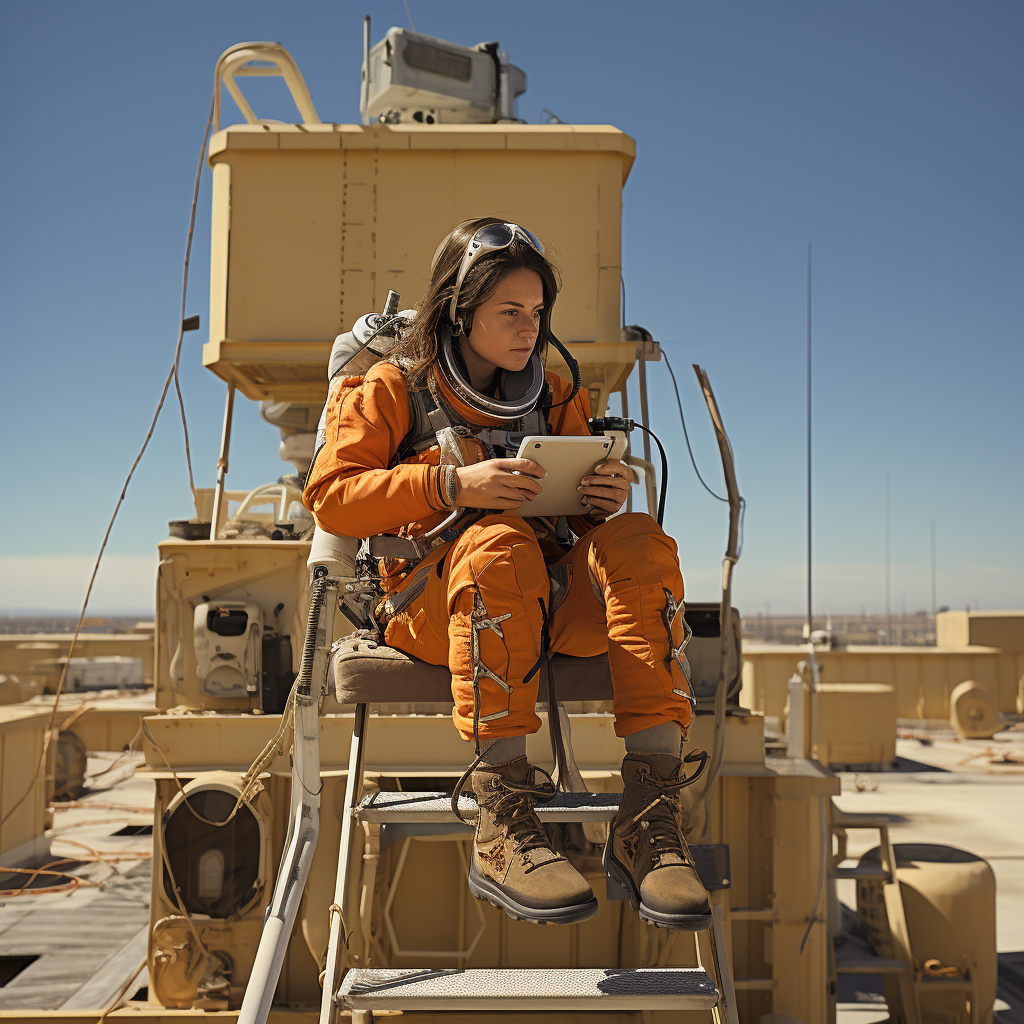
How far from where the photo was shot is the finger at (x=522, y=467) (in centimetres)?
212

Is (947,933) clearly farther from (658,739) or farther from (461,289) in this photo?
(461,289)

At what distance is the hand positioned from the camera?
6.93ft

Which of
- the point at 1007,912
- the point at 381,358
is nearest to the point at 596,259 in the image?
the point at 381,358

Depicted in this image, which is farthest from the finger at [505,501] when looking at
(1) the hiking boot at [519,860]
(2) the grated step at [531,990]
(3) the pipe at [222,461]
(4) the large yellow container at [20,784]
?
(4) the large yellow container at [20,784]

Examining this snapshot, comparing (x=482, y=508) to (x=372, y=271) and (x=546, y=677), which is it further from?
(x=372, y=271)

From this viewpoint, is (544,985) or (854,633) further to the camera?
(854,633)

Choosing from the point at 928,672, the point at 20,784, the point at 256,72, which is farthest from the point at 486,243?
the point at 928,672

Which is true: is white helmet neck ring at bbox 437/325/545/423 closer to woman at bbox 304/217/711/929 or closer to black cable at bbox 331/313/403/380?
woman at bbox 304/217/711/929

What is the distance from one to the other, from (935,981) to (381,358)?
5446 mm

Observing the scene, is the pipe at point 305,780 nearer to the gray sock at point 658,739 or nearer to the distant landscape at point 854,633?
the gray sock at point 658,739

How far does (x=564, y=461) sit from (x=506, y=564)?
1.14ft

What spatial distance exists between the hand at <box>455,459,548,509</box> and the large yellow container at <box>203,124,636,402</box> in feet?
10.7

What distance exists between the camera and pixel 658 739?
6.66ft


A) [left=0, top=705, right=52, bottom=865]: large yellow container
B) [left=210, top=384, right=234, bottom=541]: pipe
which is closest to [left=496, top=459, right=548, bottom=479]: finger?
[left=210, top=384, right=234, bottom=541]: pipe
